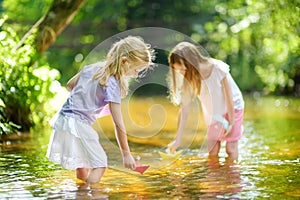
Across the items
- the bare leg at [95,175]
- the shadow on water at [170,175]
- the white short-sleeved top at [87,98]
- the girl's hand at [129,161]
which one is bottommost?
the shadow on water at [170,175]

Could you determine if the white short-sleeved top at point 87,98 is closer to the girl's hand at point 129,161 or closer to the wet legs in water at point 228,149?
the girl's hand at point 129,161

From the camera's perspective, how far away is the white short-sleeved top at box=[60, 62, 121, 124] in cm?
484

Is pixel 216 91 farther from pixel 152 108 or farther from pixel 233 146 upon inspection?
pixel 152 108

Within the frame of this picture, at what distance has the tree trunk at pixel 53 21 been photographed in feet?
29.9

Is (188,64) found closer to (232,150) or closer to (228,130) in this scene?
(228,130)

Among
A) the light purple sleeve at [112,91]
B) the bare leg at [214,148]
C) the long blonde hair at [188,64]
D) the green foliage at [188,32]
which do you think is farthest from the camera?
the green foliage at [188,32]

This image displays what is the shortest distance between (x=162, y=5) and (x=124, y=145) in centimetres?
1449

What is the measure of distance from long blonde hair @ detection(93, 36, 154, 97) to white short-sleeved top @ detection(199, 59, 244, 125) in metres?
1.31

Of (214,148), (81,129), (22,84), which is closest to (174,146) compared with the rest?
(214,148)

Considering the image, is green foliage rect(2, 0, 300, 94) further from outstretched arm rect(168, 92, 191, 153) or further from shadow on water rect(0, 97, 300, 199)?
outstretched arm rect(168, 92, 191, 153)

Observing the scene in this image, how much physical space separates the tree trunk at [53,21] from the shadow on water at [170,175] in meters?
1.88

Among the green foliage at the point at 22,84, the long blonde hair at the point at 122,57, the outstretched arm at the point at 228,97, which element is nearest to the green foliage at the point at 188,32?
the green foliage at the point at 22,84

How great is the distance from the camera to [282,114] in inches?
429

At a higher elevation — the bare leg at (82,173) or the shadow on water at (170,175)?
the bare leg at (82,173)
